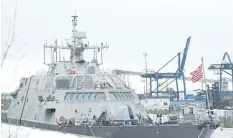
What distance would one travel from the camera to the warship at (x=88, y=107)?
68.9ft

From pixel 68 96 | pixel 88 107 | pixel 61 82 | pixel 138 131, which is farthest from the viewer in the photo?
pixel 61 82

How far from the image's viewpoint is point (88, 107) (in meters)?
22.7

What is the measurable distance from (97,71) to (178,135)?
24.7 ft

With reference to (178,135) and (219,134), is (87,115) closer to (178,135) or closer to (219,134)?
(178,135)

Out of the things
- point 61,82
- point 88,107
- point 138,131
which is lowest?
point 138,131

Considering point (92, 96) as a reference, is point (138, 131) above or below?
below

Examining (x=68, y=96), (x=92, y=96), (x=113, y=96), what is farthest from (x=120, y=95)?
(x=68, y=96)

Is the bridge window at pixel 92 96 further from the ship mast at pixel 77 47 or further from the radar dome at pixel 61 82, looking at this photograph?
the ship mast at pixel 77 47

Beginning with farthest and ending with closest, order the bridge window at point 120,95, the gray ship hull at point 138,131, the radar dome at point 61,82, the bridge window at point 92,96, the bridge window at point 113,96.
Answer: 1. the radar dome at point 61,82
2. the bridge window at point 120,95
3. the bridge window at point 113,96
4. the bridge window at point 92,96
5. the gray ship hull at point 138,131

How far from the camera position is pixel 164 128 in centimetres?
2145

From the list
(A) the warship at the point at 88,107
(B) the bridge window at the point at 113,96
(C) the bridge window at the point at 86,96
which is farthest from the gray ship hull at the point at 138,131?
(B) the bridge window at the point at 113,96

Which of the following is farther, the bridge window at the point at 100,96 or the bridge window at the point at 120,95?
the bridge window at the point at 120,95

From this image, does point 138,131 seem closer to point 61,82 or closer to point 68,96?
point 68,96

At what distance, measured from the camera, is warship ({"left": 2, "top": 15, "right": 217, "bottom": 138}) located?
68.9ft
